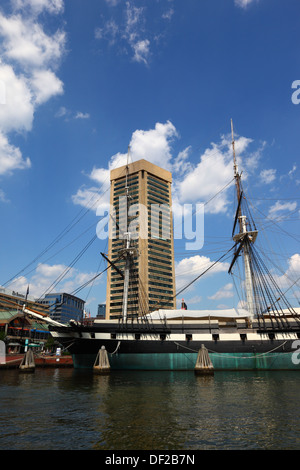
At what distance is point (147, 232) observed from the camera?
150m

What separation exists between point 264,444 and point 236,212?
140 ft

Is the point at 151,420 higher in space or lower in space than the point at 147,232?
lower

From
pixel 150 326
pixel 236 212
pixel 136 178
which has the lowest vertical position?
pixel 150 326

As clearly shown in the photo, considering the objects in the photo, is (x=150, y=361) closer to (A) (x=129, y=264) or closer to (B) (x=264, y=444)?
(A) (x=129, y=264)

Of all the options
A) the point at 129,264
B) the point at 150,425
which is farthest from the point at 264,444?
the point at 129,264

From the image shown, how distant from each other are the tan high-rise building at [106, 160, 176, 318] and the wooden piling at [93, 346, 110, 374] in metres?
107

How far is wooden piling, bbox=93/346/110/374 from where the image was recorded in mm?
32781

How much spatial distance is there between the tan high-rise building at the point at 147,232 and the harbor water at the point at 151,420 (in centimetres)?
12273

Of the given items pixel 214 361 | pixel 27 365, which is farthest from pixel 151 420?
pixel 27 365

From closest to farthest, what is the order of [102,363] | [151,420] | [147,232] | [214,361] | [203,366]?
Answer: [151,420], [203,366], [102,363], [214,361], [147,232]

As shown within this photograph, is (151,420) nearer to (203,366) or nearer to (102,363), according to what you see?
(203,366)

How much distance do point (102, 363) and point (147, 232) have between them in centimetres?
11781

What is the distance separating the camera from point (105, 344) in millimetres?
36031

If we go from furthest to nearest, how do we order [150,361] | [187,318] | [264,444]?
[187,318] < [150,361] < [264,444]
